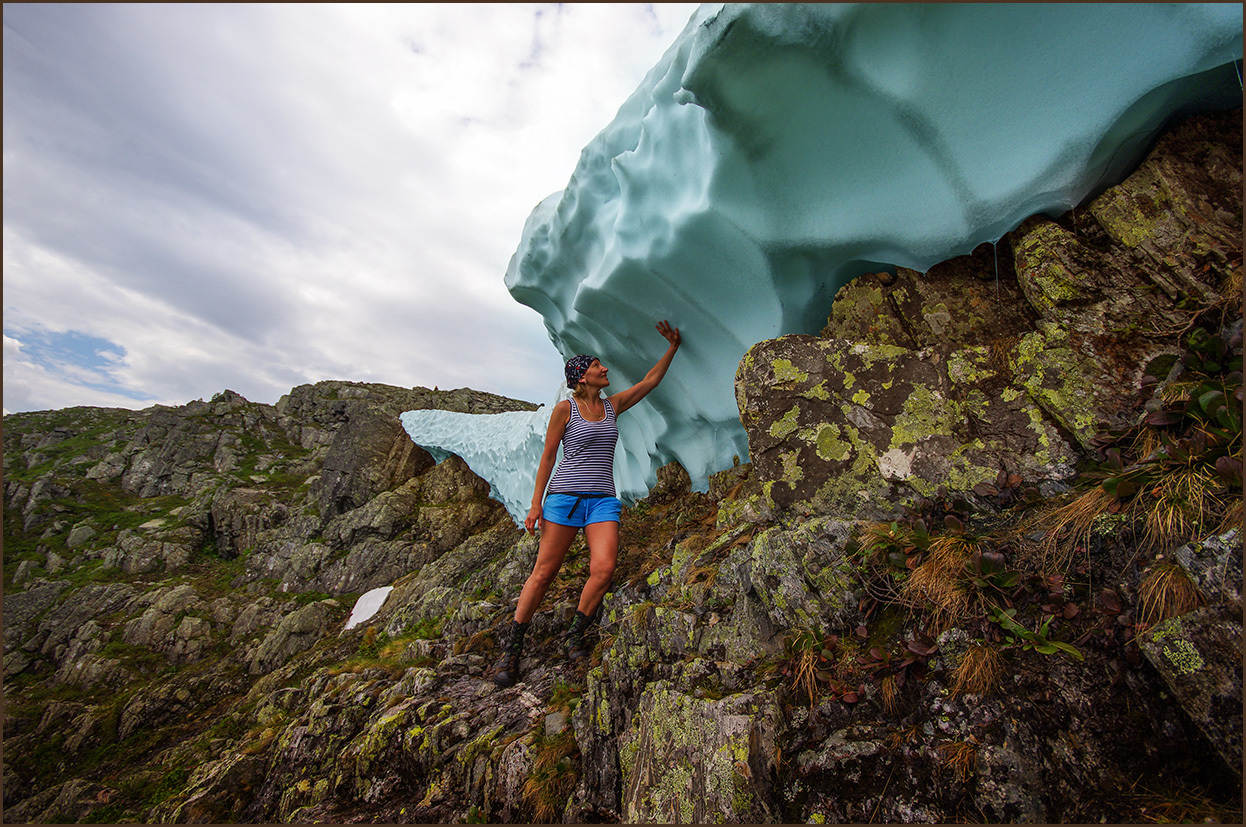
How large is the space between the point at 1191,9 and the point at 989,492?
2564mm

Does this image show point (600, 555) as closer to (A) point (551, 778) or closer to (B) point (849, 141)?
(A) point (551, 778)

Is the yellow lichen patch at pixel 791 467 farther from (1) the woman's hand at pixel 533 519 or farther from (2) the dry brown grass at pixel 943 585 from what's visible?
(1) the woman's hand at pixel 533 519

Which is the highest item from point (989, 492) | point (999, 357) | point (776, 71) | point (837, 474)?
point (776, 71)

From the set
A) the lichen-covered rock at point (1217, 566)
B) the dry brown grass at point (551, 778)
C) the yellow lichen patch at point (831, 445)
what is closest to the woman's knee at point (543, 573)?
the dry brown grass at point (551, 778)

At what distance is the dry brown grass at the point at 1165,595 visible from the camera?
194cm

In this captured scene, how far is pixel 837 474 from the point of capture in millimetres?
3621

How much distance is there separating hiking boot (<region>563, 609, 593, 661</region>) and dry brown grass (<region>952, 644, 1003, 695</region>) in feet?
9.32

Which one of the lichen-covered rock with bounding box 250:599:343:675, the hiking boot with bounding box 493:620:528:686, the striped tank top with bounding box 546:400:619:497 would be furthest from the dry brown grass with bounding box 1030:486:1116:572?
the lichen-covered rock with bounding box 250:599:343:675

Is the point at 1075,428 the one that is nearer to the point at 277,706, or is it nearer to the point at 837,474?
the point at 837,474

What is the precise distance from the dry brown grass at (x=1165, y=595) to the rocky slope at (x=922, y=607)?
0.01 metres

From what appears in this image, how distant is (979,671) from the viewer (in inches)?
88.3

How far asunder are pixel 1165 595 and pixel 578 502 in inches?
133

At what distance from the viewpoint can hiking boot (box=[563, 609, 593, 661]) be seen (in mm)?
4422

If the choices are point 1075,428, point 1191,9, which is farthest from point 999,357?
point 1191,9
